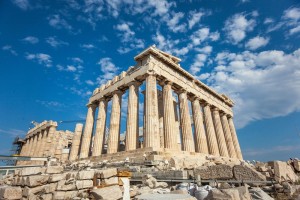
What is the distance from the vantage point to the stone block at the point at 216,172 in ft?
23.5

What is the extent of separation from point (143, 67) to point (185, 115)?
23.5 ft

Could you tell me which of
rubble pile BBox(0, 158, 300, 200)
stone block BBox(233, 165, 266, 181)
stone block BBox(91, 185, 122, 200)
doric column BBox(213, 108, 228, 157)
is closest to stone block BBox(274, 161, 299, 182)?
rubble pile BBox(0, 158, 300, 200)

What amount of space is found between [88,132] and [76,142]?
13.0ft

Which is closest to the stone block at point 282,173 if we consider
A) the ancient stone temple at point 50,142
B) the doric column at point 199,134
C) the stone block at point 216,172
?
the stone block at point 216,172

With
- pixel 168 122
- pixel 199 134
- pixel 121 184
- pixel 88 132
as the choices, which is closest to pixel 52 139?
pixel 88 132

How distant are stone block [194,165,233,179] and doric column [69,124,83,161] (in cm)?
2301

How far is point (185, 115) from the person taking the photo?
2158 centimetres

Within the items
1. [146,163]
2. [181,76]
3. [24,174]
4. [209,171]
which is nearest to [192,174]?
[209,171]

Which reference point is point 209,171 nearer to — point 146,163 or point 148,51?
point 146,163

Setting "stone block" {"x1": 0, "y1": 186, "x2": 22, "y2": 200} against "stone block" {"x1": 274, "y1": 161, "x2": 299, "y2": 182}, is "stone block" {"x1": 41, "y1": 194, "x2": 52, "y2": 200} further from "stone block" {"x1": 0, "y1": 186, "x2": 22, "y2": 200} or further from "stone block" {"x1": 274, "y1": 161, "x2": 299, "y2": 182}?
"stone block" {"x1": 274, "y1": 161, "x2": 299, "y2": 182}

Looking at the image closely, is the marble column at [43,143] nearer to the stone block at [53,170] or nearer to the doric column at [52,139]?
the doric column at [52,139]

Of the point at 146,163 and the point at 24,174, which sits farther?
the point at 146,163

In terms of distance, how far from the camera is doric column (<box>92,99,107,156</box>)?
2247 cm

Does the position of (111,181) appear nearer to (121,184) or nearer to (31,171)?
(121,184)
